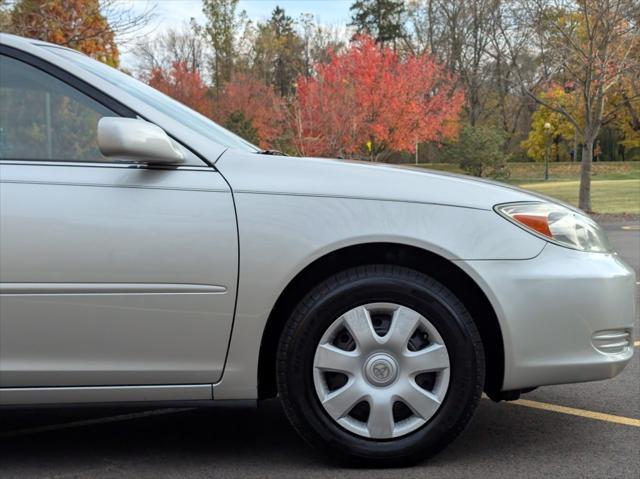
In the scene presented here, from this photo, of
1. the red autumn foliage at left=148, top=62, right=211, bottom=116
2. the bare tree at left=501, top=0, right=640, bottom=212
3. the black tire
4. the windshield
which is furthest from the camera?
the red autumn foliage at left=148, top=62, right=211, bottom=116

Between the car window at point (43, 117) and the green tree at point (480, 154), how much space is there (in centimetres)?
3966

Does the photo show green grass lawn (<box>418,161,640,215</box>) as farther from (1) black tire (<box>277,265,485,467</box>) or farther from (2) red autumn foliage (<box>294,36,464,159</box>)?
(1) black tire (<box>277,265,485,467</box>)

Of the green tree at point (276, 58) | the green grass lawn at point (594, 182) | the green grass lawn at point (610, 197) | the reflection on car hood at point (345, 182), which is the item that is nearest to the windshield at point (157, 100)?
the reflection on car hood at point (345, 182)

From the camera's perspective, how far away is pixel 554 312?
8.80 feet

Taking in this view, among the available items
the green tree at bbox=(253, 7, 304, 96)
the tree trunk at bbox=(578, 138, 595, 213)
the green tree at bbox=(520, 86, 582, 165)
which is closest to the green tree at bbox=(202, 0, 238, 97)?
the green tree at bbox=(253, 7, 304, 96)

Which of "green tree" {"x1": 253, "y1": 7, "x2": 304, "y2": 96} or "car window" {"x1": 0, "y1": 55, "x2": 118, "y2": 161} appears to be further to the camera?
"green tree" {"x1": 253, "y1": 7, "x2": 304, "y2": 96}

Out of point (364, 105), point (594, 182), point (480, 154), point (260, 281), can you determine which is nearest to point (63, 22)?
point (260, 281)

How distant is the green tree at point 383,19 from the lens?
63312 millimetres

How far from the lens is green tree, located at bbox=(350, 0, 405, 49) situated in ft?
208

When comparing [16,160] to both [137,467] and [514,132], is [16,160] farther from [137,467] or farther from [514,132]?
[514,132]

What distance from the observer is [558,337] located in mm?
2707

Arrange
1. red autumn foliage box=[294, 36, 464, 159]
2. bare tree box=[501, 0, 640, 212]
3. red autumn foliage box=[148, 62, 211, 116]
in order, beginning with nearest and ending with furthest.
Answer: bare tree box=[501, 0, 640, 212] < red autumn foliage box=[294, 36, 464, 159] < red autumn foliage box=[148, 62, 211, 116]

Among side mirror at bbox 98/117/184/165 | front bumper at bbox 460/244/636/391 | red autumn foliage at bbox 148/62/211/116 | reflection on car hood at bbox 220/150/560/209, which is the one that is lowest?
front bumper at bbox 460/244/636/391

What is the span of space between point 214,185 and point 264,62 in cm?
5589
